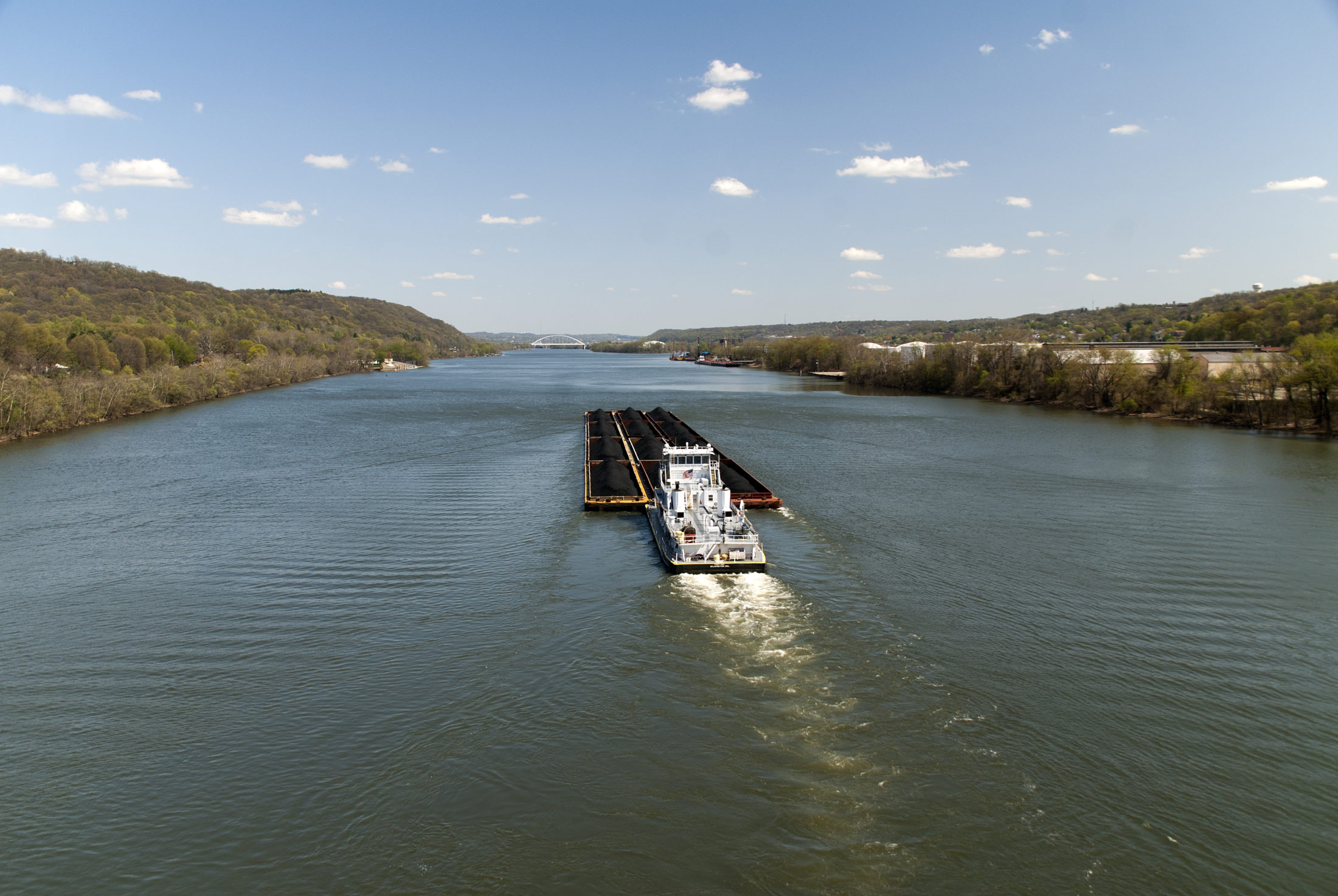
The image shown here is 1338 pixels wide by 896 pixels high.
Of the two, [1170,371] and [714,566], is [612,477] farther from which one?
[1170,371]

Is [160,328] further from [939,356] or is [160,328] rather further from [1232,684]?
[1232,684]

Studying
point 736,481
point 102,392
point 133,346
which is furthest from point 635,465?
point 133,346

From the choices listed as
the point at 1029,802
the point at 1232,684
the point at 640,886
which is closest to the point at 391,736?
the point at 640,886

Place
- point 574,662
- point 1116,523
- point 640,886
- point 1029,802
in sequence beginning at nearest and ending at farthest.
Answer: point 640,886 < point 1029,802 < point 574,662 < point 1116,523

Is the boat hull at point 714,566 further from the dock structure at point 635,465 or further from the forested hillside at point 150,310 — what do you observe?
the forested hillside at point 150,310

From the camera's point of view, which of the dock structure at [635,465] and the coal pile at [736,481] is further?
the coal pile at [736,481]

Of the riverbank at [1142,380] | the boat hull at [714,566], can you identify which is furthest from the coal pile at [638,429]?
the riverbank at [1142,380]
